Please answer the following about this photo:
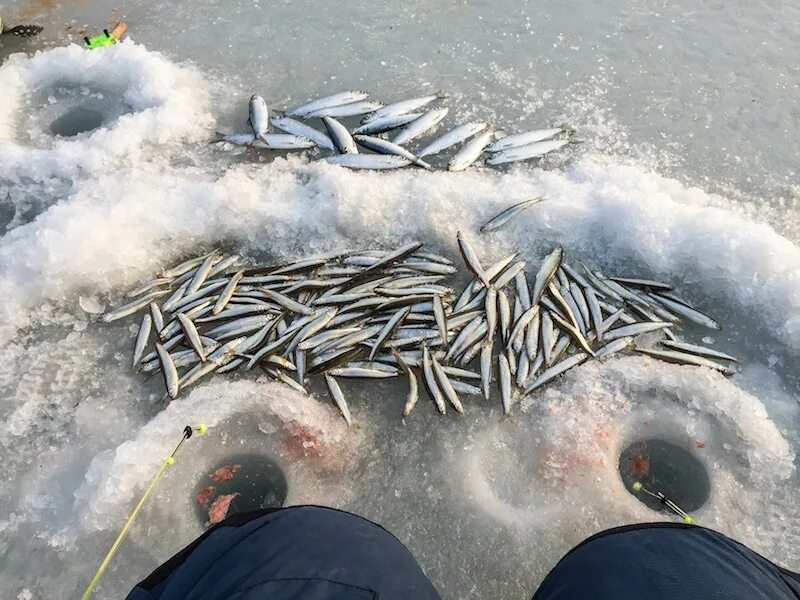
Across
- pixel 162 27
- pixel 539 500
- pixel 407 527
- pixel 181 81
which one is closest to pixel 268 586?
pixel 407 527

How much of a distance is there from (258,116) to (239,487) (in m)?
3.41

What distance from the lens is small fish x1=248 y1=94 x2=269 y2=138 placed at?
5211 millimetres

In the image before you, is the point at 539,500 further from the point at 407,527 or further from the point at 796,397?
the point at 796,397

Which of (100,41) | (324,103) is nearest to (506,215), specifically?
(324,103)

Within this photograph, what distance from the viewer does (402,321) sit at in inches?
158

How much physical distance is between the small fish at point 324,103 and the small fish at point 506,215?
2.05m

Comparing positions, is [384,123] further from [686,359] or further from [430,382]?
[686,359]

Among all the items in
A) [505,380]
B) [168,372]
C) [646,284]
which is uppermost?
[646,284]

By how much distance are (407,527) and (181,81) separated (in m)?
4.89

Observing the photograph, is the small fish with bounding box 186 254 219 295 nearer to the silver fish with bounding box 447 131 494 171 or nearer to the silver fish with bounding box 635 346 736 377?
the silver fish with bounding box 447 131 494 171

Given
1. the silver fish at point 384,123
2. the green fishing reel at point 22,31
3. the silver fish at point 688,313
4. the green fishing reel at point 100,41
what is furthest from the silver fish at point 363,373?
the green fishing reel at point 22,31

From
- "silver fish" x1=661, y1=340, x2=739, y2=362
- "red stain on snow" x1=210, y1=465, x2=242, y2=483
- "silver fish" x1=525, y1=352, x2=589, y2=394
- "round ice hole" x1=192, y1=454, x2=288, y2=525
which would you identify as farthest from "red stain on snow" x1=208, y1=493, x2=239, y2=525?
"silver fish" x1=661, y1=340, x2=739, y2=362

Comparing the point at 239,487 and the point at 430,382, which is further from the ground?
A: the point at 430,382

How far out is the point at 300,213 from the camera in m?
4.50
